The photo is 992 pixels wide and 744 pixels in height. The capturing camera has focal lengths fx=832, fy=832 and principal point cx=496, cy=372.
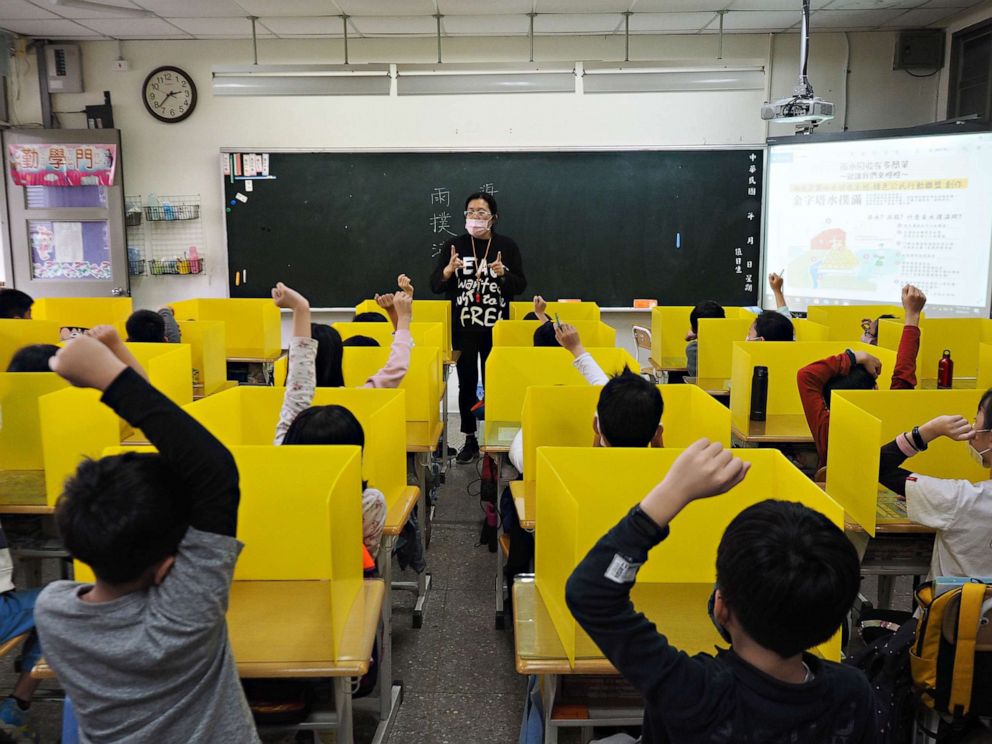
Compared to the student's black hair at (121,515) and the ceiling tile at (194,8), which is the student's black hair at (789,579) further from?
the ceiling tile at (194,8)

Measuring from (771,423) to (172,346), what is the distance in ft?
8.69

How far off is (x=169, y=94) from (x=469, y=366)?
3.44 metres

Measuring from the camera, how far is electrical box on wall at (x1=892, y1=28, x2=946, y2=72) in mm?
6246

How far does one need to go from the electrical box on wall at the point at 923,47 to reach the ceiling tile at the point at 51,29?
A: 238 inches

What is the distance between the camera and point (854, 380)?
316cm

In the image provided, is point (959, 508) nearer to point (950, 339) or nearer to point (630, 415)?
point (630, 415)

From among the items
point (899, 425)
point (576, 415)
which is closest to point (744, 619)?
point (576, 415)

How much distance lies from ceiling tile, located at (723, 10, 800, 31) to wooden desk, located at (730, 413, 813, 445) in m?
3.36

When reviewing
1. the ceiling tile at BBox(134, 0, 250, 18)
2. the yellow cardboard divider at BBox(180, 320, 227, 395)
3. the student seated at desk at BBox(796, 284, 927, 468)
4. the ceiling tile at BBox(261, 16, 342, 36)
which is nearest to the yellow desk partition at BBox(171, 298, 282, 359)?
the yellow cardboard divider at BBox(180, 320, 227, 395)

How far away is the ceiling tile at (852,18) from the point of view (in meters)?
5.79

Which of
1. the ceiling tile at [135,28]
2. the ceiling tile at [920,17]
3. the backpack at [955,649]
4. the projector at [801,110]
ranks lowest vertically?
the backpack at [955,649]

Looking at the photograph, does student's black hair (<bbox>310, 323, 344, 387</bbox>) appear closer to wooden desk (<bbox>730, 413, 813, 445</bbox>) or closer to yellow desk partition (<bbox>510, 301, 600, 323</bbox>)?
wooden desk (<bbox>730, 413, 813, 445</bbox>)

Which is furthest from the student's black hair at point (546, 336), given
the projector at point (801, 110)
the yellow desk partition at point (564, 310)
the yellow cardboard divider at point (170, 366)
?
the projector at point (801, 110)

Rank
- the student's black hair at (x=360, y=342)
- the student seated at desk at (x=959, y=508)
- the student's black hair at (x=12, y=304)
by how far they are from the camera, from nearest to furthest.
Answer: the student seated at desk at (x=959, y=508) < the student's black hair at (x=360, y=342) < the student's black hair at (x=12, y=304)
